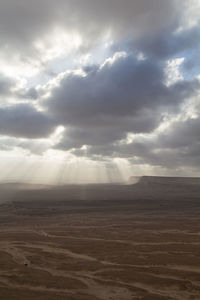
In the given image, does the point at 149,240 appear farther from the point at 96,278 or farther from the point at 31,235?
the point at 31,235

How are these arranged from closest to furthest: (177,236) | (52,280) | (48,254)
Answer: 1. (52,280)
2. (48,254)
3. (177,236)

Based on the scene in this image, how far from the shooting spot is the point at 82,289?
14609 mm

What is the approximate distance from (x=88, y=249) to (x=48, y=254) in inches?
146

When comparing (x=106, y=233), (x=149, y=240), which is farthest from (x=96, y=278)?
(x=106, y=233)

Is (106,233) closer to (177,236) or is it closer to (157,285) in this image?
(177,236)

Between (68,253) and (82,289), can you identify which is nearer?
(82,289)

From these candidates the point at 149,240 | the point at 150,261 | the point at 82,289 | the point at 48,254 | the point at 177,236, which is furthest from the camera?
the point at 177,236

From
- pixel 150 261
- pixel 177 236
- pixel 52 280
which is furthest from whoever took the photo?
pixel 177 236

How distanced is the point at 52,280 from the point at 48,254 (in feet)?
21.3

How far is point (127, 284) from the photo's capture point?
15219mm

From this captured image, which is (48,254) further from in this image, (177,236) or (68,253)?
(177,236)

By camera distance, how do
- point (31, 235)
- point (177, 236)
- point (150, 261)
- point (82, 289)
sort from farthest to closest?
point (31, 235)
point (177, 236)
point (150, 261)
point (82, 289)

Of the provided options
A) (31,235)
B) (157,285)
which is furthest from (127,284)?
(31,235)

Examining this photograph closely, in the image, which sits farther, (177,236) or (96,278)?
(177,236)
